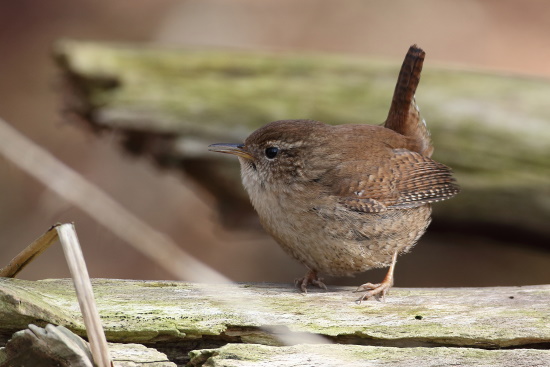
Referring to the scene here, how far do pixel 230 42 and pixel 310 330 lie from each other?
17.6 feet

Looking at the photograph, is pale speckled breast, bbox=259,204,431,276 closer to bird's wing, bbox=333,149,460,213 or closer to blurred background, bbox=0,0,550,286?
bird's wing, bbox=333,149,460,213

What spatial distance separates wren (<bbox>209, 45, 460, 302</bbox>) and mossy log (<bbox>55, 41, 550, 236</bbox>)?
31.8 inches

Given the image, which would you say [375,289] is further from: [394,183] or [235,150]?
[235,150]

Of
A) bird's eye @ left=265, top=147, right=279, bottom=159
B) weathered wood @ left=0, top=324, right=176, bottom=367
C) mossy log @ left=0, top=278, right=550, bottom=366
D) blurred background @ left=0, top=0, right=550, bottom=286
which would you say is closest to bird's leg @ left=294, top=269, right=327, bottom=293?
mossy log @ left=0, top=278, right=550, bottom=366

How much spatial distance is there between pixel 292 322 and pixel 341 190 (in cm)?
88

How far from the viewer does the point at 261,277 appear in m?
6.00

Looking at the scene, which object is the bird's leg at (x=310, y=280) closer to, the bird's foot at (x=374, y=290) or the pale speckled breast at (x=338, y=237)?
the pale speckled breast at (x=338, y=237)

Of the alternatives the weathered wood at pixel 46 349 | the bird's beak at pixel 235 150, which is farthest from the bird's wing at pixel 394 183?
the weathered wood at pixel 46 349

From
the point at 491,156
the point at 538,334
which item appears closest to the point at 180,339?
the point at 538,334

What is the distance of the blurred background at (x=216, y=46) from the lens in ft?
19.4

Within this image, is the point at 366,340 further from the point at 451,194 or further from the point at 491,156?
the point at 491,156

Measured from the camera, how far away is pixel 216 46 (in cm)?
730

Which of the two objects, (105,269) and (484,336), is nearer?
(484,336)

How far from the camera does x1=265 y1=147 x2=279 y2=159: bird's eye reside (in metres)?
3.79
